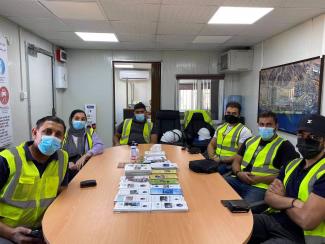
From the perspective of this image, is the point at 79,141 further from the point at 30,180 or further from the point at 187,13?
the point at 187,13

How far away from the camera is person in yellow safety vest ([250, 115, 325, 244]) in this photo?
1.51m

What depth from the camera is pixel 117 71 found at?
873 cm

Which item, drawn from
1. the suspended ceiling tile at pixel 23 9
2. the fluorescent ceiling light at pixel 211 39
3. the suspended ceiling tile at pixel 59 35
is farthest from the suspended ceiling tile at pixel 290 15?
the suspended ceiling tile at pixel 59 35

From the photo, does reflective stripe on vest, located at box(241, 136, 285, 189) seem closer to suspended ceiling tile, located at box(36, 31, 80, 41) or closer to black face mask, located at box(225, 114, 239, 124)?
black face mask, located at box(225, 114, 239, 124)

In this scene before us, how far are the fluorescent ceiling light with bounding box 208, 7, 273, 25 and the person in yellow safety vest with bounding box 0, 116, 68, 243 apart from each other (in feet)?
7.56

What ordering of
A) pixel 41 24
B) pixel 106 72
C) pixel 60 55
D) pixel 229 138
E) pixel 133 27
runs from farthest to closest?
1. pixel 106 72
2. pixel 60 55
3. pixel 133 27
4. pixel 41 24
5. pixel 229 138

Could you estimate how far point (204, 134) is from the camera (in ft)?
16.2

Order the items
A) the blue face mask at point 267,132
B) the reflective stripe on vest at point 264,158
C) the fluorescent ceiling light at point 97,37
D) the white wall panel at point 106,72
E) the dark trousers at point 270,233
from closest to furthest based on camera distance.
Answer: the dark trousers at point 270,233
the reflective stripe on vest at point 264,158
the blue face mask at point 267,132
the fluorescent ceiling light at point 97,37
the white wall panel at point 106,72

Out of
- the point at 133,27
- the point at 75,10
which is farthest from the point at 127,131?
the point at 75,10

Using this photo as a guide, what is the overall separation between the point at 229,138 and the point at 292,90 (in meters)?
1.29

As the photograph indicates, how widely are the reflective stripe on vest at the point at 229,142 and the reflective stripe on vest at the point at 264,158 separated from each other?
0.54 metres

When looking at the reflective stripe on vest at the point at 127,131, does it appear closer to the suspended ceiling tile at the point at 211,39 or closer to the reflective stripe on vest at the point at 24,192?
the suspended ceiling tile at the point at 211,39

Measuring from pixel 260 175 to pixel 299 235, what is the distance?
788 millimetres

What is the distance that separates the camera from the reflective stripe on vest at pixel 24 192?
5.23ft
